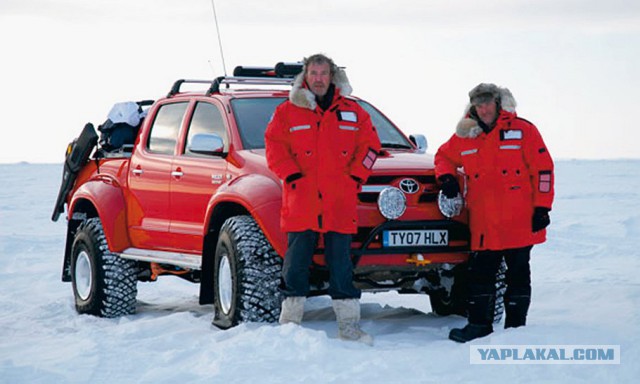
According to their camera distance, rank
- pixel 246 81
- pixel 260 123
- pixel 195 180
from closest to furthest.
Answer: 1. pixel 260 123
2. pixel 195 180
3. pixel 246 81

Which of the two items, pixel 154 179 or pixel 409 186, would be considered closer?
pixel 409 186

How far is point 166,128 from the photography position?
29.1 ft

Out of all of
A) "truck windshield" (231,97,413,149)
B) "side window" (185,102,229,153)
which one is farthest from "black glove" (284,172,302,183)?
"side window" (185,102,229,153)

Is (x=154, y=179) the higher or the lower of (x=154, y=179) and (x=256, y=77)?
the lower

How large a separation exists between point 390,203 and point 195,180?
186 cm

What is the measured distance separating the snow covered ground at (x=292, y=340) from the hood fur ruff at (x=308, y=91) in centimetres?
144

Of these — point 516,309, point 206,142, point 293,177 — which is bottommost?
point 516,309

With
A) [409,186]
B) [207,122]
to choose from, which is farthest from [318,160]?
[207,122]

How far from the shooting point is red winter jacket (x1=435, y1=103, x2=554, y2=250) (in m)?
6.79

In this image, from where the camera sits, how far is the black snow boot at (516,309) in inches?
276

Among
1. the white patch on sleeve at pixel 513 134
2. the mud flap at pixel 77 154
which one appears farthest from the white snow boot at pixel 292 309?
the mud flap at pixel 77 154

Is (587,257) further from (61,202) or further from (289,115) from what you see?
(289,115)

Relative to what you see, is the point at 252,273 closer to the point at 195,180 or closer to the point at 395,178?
the point at 395,178

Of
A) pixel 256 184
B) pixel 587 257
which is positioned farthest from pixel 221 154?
pixel 587 257
